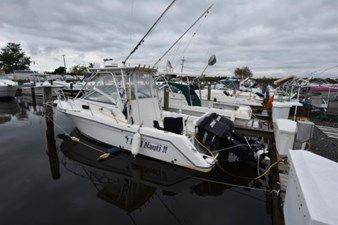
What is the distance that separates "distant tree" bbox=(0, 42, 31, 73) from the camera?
79938mm

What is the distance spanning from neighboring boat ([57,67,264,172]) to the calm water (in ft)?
1.61

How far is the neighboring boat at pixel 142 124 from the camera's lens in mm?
6223

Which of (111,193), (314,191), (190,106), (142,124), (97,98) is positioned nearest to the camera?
(314,191)

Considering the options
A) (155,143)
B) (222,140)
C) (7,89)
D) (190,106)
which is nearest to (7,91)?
(7,89)

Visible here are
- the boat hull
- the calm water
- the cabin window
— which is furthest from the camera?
the cabin window

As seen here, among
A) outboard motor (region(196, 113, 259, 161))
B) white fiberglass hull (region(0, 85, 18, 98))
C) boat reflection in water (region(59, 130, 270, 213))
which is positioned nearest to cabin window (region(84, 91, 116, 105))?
boat reflection in water (region(59, 130, 270, 213))

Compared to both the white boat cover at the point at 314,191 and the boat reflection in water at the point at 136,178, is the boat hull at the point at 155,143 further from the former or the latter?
the white boat cover at the point at 314,191

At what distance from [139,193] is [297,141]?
11.4ft

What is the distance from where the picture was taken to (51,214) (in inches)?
189

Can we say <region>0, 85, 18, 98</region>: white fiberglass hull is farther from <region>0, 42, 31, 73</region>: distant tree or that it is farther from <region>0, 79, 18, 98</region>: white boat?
<region>0, 42, 31, 73</region>: distant tree

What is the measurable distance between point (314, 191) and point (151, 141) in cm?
459

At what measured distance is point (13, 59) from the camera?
3209 inches

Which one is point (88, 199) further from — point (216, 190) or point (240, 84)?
point (240, 84)

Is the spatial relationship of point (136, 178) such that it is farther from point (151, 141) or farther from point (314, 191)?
point (314, 191)
